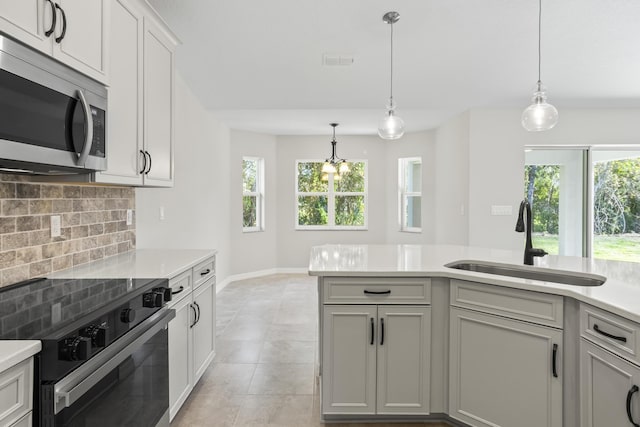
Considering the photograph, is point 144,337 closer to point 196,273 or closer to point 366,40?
point 196,273

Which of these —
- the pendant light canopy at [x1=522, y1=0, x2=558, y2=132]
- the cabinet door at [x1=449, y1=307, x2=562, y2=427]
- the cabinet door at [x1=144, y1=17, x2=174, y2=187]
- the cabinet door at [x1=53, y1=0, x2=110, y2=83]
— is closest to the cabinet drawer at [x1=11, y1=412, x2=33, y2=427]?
the cabinet door at [x1=53, y1=0, x2=110, y2=83]

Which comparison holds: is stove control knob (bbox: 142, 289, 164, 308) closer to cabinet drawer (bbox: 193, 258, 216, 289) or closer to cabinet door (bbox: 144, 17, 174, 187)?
cabinet drawer (bbox: 193, 258, 216, 289)

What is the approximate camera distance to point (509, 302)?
75.5 inches

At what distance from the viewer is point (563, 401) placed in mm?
1790

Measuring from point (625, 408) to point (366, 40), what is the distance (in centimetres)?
306

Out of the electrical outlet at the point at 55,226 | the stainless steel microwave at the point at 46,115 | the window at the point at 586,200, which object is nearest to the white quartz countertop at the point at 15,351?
the stainless steel microwave at the point at 46,115

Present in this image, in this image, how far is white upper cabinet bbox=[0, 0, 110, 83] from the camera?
130 centimetres

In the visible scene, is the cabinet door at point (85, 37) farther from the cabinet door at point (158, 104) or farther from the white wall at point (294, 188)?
the white wall at point (294, 188)

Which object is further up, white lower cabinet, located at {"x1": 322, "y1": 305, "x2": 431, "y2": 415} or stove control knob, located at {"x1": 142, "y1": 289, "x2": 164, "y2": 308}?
stove control knob, located at {"x1": 142, "y1": 289, "x2": 164, "y2": 308}

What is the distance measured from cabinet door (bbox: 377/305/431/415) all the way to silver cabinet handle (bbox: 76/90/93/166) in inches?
63.3

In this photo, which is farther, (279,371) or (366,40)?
(366,40)


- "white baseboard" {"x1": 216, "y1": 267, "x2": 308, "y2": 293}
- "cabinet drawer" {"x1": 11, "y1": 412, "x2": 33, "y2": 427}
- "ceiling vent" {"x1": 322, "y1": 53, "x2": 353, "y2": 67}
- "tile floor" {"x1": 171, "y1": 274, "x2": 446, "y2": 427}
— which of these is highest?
"ceiling vent" {"x1": 322, "y1": 53, "x2": 353, "y2": 67}

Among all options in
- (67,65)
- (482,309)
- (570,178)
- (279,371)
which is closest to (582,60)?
(570,178)

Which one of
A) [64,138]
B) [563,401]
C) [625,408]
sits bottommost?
[563,401]
